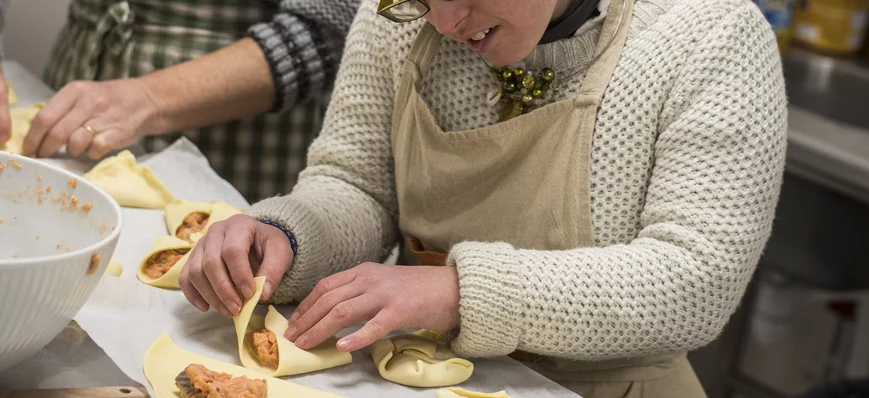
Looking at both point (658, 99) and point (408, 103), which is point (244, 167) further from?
point (658, 99)

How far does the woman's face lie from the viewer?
3.51 feet

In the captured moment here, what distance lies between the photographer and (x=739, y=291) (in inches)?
44.5

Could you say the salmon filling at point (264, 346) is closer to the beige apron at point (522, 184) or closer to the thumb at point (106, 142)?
the beige apron at point (522, 184)

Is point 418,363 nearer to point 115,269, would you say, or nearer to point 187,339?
point 187,339

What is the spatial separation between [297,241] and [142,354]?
25cm

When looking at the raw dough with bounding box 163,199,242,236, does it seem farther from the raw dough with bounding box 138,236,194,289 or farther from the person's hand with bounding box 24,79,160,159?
the person's hand with bounding box 24,79,160,159

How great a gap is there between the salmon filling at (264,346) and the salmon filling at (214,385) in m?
0.06

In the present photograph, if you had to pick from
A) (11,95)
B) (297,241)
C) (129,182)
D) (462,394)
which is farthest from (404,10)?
(11,95)

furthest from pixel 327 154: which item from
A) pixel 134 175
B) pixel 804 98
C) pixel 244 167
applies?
pixel 804 98

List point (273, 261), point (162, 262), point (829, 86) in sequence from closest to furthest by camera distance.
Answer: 1. point (273, 261)
2. point (162, 262)
3. point (829, 86)

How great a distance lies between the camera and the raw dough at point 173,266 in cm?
121

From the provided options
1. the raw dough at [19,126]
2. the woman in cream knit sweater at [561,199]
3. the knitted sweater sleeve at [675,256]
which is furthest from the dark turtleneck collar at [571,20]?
the raw dough at [19,126]

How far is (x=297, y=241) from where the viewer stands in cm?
121

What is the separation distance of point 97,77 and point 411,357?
1100mm
